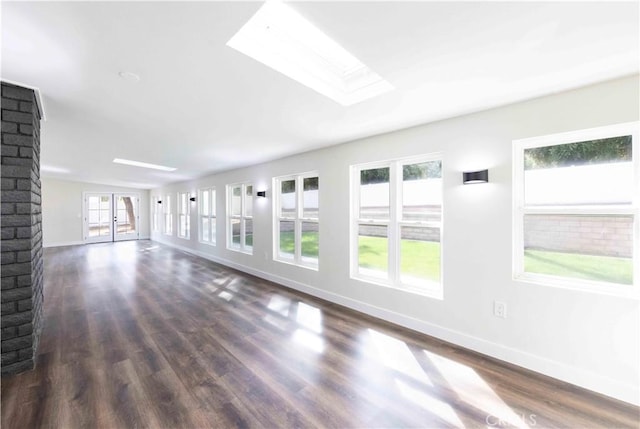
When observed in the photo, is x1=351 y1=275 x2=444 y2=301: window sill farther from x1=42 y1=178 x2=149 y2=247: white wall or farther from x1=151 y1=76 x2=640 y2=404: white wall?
x1=42 y1=178 x2=149 y2=247: white wall

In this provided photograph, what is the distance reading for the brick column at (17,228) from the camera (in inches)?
86.7

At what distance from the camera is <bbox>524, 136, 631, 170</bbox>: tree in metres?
2.13

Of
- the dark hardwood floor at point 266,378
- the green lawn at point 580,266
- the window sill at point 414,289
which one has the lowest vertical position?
the dark hardwood floor at point 266,378

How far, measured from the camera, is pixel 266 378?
2.29 meters

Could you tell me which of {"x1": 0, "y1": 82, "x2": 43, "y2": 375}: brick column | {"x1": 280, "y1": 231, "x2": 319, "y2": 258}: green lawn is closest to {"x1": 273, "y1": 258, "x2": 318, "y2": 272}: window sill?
{"x1": 280, "y1": 231, "x2": 319, "y2": 258}: green lawn

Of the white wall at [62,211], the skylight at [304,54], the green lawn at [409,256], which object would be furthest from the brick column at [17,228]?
the white wall at [62,211]

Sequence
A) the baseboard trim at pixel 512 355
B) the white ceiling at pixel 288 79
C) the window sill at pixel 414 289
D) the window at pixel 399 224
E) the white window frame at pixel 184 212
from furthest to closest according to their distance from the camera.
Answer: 1. the white window frame at pixel 184 212
2. the window at pixel 399 224
3. the window sill at pixel 414 289
4. the baseboard trim at pixel 512 355
5. the white ceiling at pixel 288 79

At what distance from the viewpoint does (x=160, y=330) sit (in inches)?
126

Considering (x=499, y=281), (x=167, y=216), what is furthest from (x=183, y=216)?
(x=499, y=281)

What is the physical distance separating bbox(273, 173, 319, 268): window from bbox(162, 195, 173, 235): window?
6.65 m

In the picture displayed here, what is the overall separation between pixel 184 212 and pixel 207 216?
Result: 1.91 meters

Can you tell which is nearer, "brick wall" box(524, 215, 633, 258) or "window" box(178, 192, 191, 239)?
"brick wall" box(524, 215, 633, 258)

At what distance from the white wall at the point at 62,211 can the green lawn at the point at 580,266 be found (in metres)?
13.4

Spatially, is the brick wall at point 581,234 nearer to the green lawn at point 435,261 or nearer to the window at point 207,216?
the green lawn at point 435,261
